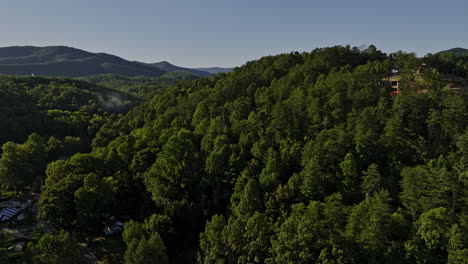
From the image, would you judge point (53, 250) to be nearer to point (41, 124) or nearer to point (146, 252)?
point (146, 252)

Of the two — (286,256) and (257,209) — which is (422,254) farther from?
(257,209)

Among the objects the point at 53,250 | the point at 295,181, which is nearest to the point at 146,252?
the point at 53,250

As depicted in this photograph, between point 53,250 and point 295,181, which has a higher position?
point 295,181

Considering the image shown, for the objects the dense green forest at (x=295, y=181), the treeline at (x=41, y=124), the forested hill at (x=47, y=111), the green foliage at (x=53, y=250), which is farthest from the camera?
the forested hill at (x=47, y=111)

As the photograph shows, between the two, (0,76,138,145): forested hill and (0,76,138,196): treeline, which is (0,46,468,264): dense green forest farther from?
(0,76,138,145): forested hill

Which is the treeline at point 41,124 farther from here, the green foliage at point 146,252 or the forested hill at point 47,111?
the green foliage at point 146,252

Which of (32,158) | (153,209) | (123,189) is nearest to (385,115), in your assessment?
(153,209)

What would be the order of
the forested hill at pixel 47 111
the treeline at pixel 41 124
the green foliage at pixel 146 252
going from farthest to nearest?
the forested hill at pixel 47 111, the treeline at pixel 41 124, the green foliage at pixel 146 252

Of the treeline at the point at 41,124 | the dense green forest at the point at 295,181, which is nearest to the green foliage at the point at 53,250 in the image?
the dense green forest at the point at 295,181
